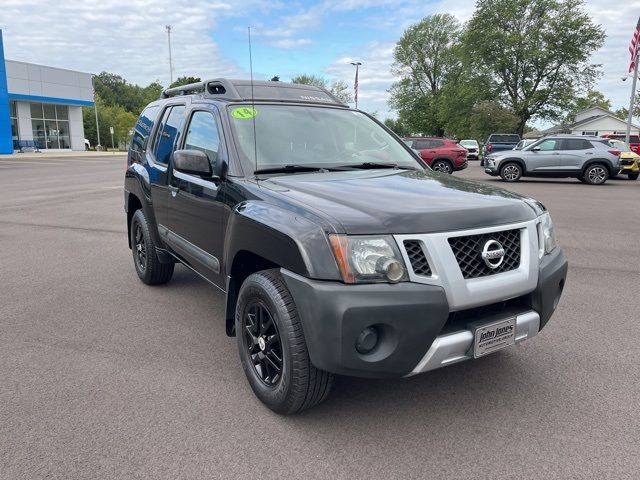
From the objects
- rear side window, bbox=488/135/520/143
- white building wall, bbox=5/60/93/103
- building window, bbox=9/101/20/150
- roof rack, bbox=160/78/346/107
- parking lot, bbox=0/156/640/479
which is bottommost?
parking lot, bbox=0/156/640/479

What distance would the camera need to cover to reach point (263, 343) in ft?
9.53

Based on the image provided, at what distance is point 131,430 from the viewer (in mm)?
2725

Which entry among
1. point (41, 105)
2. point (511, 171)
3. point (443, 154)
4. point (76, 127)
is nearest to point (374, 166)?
point (511, 171)

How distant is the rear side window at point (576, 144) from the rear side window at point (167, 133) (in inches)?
649

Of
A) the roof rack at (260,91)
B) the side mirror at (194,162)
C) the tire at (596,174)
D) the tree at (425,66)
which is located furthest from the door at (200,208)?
the tree at (425,66)

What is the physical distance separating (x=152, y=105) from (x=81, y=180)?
611 inches

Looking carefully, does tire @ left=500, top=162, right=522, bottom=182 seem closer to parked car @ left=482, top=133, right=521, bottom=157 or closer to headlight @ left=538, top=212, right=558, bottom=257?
parked car @ left=482, top=133, right=521, bottom=157

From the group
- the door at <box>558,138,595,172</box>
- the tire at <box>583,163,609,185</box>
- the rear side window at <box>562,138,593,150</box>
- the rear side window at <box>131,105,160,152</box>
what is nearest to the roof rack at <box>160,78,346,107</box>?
the rear side window at <box>131,105,160,152</box>

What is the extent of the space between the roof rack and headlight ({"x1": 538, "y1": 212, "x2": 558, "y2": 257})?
2.09 m

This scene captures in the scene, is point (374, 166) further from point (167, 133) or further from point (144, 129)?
point (144, 129)

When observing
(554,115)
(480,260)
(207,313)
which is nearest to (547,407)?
(480,260)

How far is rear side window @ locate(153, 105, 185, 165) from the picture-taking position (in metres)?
4.43

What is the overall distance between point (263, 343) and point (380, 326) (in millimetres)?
824

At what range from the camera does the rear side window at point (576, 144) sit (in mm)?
17703
